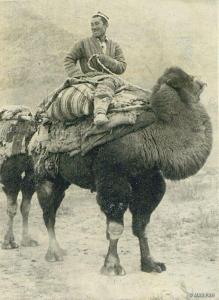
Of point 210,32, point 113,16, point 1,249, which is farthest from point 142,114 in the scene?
point 113,16

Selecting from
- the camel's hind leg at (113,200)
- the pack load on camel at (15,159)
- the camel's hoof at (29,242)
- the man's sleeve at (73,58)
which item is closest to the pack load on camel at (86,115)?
the man's sleeve at (73,58)

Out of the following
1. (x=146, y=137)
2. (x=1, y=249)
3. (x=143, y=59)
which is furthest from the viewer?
(x=143, y=59)

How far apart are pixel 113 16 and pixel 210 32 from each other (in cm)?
420

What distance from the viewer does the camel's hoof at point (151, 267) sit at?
6.25 m

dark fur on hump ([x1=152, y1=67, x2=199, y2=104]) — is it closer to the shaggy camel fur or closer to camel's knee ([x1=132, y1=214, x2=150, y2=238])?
camel's knee ([x1=132, y1=214, x2=150, y2=238])

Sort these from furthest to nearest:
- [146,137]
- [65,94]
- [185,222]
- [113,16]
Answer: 1. [113,16]
2. [185,222]
3. [65,94]
4. [146,137]

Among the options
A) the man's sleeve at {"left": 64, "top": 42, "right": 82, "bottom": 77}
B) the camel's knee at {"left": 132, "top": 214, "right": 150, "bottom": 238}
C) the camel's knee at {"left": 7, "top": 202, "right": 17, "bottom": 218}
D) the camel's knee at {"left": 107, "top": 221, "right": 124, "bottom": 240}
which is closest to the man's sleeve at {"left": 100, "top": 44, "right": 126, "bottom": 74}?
the man's sleeve at {"left": 64, "top": 42, "right": 82, "bottom": 77}

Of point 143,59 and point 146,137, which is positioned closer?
point 146,137

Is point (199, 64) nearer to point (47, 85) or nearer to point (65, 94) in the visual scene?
point (47, 85)

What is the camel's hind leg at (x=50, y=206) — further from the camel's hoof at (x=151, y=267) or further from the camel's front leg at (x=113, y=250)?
the camel's hoof at (x=151, y=267)

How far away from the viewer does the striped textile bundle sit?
620 centimetres

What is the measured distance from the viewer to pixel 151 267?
6.25 metres

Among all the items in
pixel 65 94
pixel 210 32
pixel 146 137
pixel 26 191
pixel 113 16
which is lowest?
pixel 26 191

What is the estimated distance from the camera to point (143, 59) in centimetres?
1449
